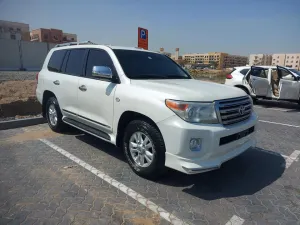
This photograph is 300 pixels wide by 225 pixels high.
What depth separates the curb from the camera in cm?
599

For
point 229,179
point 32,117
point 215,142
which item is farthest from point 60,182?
point 32,117

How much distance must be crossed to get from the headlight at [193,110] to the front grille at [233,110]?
148 mm

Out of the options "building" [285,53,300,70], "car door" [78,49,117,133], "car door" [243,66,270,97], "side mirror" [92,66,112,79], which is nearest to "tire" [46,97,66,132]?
"car door" [78,49,117,133]

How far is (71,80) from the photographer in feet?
15.4

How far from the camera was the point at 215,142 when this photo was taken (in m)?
2.95

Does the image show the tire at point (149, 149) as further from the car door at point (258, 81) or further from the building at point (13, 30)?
the building at point (13, 30)

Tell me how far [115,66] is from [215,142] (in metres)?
1.98

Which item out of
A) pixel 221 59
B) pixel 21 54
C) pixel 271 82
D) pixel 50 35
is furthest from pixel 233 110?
pixel 221 59

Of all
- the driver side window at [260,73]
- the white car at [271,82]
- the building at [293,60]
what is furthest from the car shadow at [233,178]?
the building at [293,60]

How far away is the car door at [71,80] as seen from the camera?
182 inches

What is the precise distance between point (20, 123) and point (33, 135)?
1.03m

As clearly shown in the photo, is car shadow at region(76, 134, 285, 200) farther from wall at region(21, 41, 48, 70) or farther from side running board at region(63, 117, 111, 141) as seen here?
wall at region(21, 41, 48, 70)

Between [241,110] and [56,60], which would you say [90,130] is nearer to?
[56,60]

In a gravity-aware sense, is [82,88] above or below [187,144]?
above
